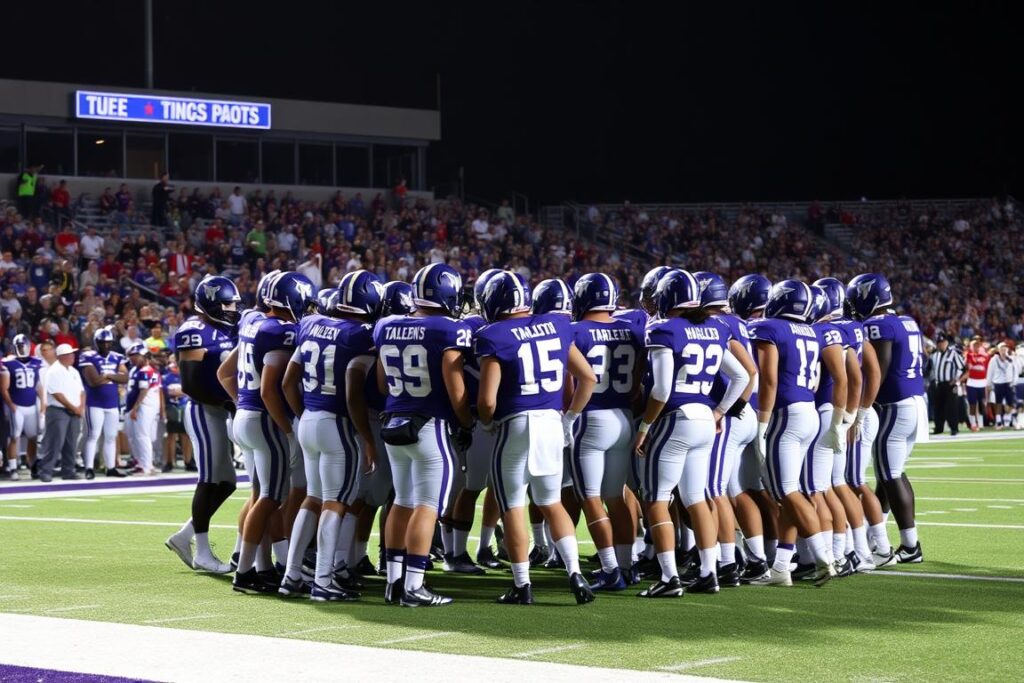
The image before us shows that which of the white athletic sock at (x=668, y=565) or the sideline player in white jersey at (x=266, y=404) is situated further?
the sideline player in white jersey at (x=266, y=404)

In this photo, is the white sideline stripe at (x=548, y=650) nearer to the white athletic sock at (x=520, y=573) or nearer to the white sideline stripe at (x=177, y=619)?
the white athletic sock at (x=520, y=573)

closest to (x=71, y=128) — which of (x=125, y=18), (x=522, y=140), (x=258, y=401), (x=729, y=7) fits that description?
(x=125, y=18)

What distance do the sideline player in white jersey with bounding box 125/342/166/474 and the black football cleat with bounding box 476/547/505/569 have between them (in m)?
9.68

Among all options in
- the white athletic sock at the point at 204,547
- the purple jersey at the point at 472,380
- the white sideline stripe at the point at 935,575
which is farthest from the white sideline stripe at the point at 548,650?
the white athletic sock at the point at 204,547

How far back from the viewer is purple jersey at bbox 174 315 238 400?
9930 mm

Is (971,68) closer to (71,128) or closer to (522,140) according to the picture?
(522,140)

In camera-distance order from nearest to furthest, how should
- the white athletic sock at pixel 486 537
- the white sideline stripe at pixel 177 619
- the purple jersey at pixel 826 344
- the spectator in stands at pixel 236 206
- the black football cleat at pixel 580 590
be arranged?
1. the white sideline stripe at pixel 177 619
2. the black football cleat at pixel 580 590
3. the purple jersey at pixel 826 344
4. the white athletic sock at pixel 486 537
5. the spectator in stands at pixel 236 206

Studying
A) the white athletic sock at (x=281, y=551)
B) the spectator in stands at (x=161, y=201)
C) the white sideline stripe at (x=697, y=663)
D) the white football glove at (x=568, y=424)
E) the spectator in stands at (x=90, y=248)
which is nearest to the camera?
the white sideline stripe at (x=697, y=663)

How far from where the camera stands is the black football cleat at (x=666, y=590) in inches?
336

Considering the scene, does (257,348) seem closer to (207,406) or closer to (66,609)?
(207,406)

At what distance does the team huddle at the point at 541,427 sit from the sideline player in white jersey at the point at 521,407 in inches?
0.5

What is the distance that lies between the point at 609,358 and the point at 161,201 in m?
22.6

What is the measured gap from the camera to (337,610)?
819 centimetres

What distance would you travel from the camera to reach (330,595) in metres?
8.54
